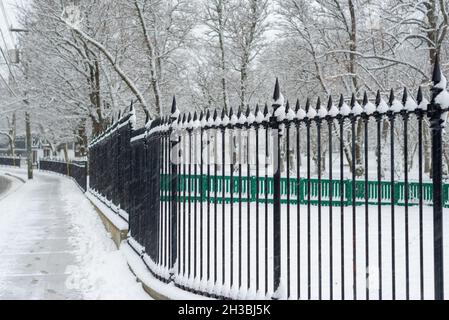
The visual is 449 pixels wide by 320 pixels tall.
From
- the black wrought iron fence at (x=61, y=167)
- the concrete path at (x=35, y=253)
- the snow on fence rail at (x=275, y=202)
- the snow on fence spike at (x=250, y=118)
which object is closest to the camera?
the snow on fence rail at (x=275, y=202)

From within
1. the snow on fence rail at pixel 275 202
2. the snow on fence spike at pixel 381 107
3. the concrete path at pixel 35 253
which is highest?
the snow on fence spike at pixel 381 107

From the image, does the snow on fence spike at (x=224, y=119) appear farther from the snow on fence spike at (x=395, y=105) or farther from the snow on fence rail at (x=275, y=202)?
the snow on fence spike at (x=395, y=105)

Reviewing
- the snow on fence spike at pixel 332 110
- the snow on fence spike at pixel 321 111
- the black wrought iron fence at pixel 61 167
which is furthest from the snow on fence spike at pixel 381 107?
the black wrought iron fence at pixel 61 167

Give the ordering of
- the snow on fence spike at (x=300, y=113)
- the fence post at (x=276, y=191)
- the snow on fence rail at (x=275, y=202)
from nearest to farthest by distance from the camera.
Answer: the snow on fence rail at (x=275, y=202) < the snow on fence spike at (x=300, y=113) < the fence post at (x=276, y=191)

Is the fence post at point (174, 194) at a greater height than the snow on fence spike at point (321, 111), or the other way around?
the snow on fence spike at point (321, 111)

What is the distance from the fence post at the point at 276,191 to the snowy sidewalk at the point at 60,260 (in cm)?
212

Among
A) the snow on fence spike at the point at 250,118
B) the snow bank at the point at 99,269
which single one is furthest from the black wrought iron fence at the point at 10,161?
the snow on fence spike at the point at 250,118

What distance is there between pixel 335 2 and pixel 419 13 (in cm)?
388

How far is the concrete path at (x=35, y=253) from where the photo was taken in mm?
7113

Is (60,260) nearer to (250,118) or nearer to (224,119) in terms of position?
(224,119)

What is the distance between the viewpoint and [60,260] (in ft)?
30.0

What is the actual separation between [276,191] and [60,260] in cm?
527

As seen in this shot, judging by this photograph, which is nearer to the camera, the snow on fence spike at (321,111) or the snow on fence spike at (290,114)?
the snow on fence spike at (321,111)
